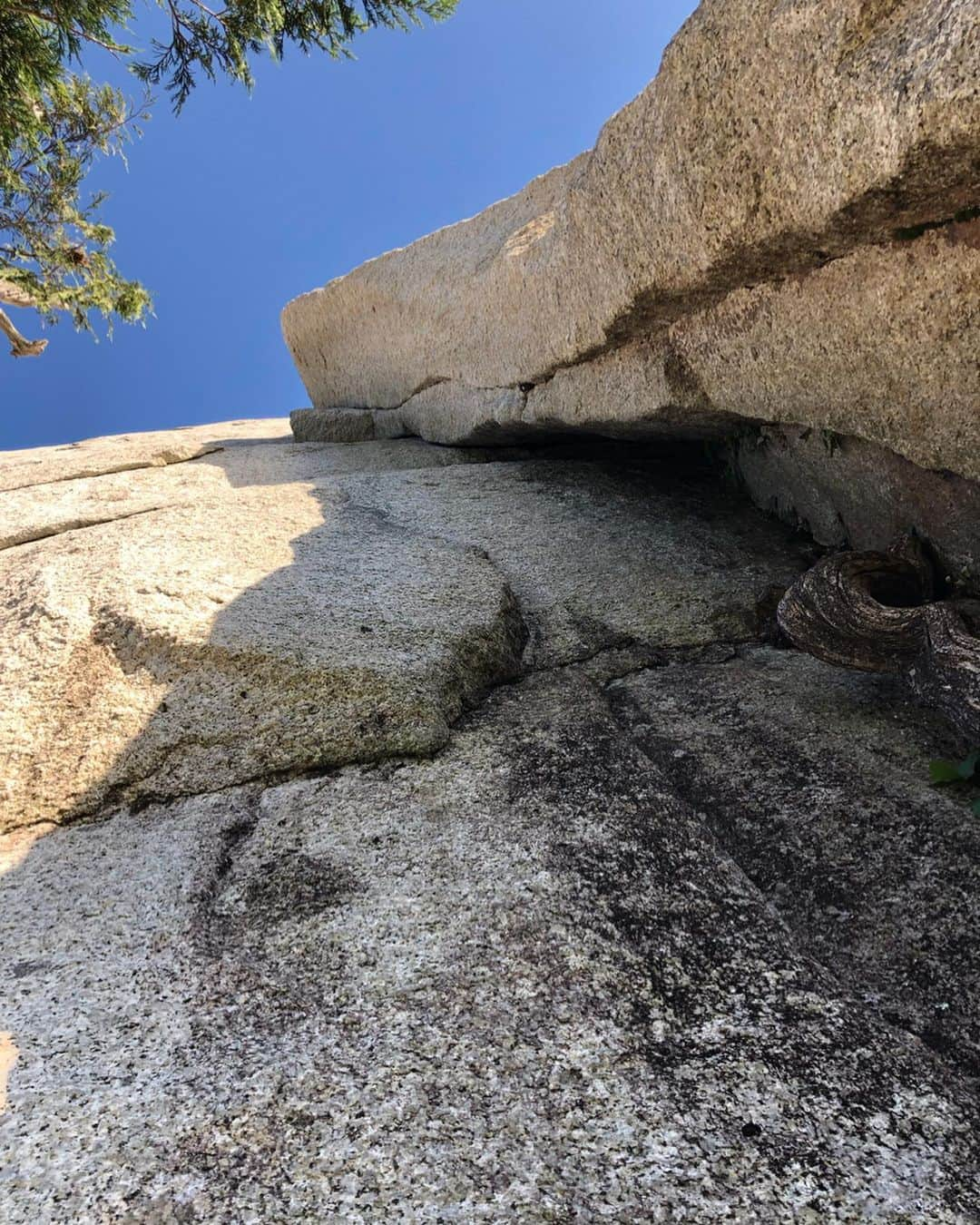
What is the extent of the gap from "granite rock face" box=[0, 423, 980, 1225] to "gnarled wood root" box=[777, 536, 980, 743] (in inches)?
5.7

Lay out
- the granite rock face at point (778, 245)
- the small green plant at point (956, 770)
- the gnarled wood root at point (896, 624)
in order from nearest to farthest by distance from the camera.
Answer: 1. the granite rock face at point (778, 245)
2. the small green plant at point (956, 770)
3. the gnarled wood root at point (896, 624)

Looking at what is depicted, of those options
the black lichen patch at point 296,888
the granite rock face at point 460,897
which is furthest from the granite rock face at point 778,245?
the black lichen patch at point 296,888

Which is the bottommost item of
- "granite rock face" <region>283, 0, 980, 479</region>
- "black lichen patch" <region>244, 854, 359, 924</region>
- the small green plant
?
the small green plant

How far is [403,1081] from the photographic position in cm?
131

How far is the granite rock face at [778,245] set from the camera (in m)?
1.70

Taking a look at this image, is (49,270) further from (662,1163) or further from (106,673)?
(662,1163)

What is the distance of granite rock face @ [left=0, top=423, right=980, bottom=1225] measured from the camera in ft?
3.88

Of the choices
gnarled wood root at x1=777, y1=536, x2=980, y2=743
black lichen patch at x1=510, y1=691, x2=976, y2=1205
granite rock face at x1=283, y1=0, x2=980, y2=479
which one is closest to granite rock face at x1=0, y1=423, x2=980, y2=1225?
black lichen patch at x1=510, y1=691, x2=976, y2=1205

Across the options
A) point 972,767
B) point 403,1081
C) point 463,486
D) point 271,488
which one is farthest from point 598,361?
point 403,1081

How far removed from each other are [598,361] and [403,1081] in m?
3.09

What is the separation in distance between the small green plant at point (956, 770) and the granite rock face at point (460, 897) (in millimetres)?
39

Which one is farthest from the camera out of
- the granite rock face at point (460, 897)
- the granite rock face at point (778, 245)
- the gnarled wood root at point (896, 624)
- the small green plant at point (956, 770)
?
the gnarled wood root at point (896, 624)

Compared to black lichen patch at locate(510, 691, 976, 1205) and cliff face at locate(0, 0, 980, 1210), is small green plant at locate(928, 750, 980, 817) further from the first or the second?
black lichen patch at locate(510, 691, 976, 1205)

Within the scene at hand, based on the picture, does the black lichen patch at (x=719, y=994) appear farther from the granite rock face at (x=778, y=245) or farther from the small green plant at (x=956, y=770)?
the granite rock face at (x=778, y=245)
